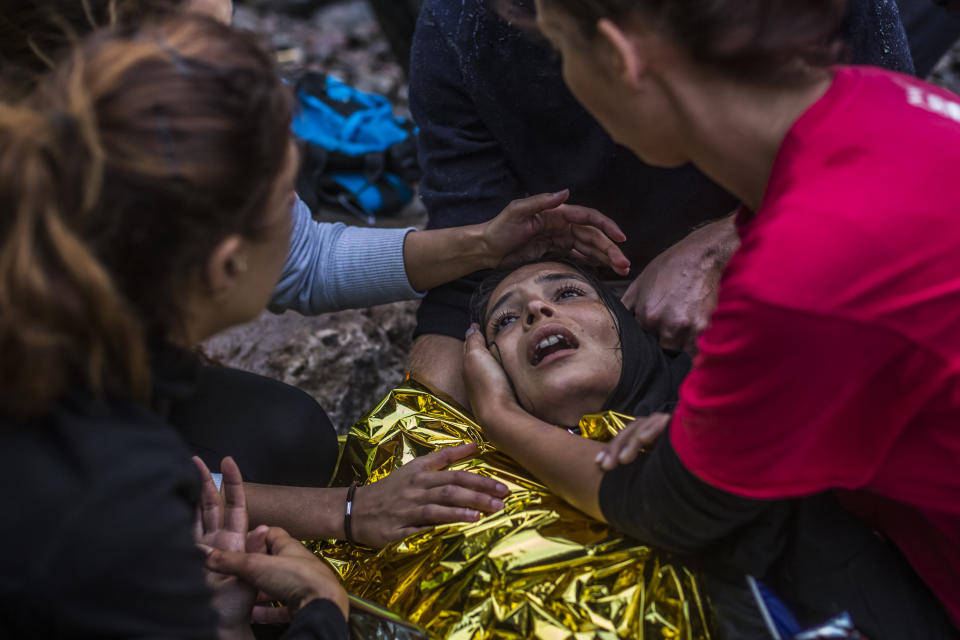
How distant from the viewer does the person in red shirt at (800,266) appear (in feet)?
4.35

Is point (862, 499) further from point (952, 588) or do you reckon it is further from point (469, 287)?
point (469, 287)

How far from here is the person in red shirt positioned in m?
1.33

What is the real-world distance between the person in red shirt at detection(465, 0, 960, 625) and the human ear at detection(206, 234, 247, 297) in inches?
28.5

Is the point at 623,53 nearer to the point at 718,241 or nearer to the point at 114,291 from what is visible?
the point at 114,291

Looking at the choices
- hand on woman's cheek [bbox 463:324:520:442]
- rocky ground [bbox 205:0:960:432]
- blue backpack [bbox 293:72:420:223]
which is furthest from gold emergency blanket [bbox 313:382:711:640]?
blue backpack [bbox 293:72:420:223]

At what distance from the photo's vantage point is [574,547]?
1961mm

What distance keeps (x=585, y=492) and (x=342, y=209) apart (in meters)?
2.72

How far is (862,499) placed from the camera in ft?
5.75

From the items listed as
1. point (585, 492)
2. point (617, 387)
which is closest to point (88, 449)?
point (585, 492)

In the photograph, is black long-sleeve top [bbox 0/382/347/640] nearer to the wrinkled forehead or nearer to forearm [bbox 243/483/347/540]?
forearm [bbox 243/483/347/540]

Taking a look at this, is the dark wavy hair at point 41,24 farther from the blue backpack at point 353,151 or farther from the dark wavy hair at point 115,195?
the blue backpack at point 353,151

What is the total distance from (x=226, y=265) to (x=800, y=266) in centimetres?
95

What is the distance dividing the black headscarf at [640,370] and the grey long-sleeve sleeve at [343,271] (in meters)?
0.38

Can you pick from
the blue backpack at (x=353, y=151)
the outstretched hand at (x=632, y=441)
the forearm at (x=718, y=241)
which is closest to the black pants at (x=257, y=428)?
the outstretched hand at (x=632, y=441)
